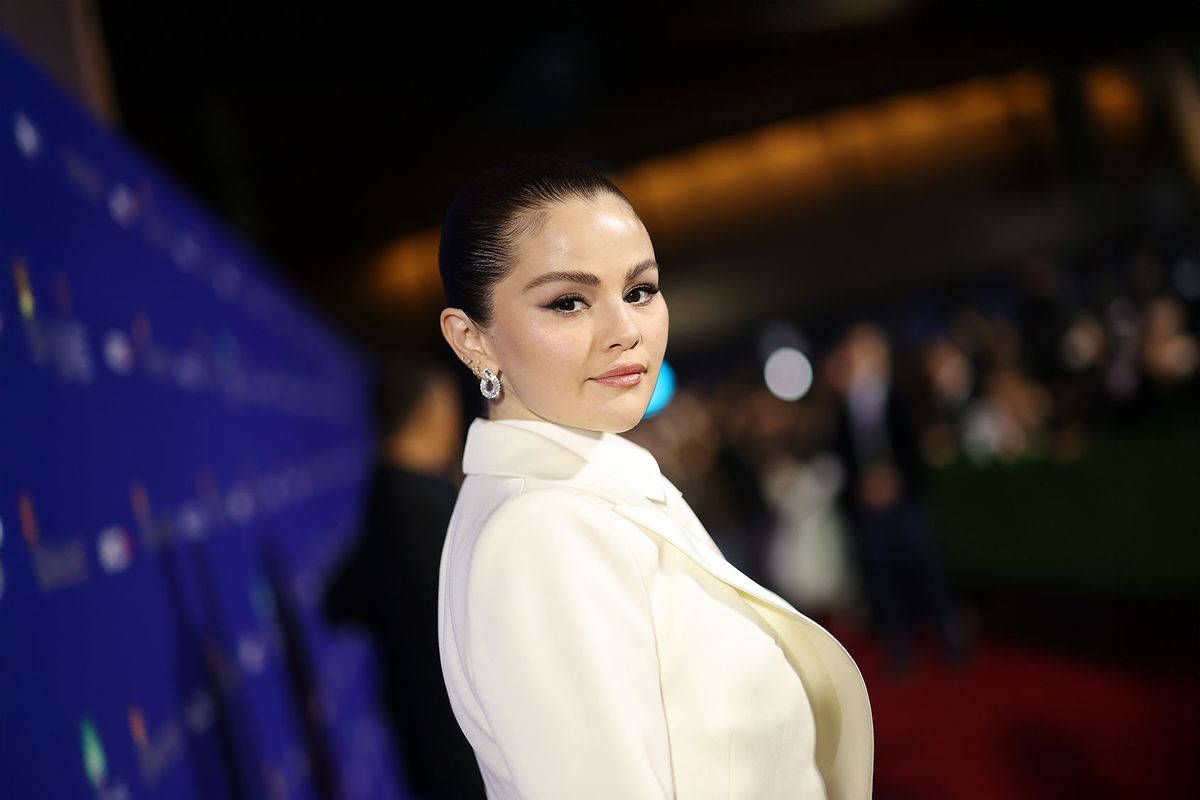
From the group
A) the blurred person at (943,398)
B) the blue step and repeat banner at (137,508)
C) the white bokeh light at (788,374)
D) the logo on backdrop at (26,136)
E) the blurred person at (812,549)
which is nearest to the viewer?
the blue step and repeat banner at (137,508)

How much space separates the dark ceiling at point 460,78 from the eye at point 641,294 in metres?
5.60

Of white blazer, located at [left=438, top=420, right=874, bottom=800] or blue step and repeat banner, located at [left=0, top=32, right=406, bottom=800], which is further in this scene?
blue step and repeat banner, located at [left=0, top=32, right=406, bottom=800]

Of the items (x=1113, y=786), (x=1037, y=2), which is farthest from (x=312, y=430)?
(x=1037, y=2)

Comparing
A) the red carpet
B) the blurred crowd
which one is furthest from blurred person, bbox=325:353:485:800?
the blurred crowd

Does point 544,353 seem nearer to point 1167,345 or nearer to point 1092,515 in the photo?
point 1167,345

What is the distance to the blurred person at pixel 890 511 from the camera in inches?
203

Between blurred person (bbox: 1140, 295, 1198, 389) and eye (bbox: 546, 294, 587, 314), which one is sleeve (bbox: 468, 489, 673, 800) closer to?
eye (bbox: 546, 294, 587, 314)

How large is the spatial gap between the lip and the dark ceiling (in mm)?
5626

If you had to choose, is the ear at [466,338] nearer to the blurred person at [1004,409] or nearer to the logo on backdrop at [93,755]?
the logo on backdrop at [93,755]

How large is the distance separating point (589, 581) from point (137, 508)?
1499mm

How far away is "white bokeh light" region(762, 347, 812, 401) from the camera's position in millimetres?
12078

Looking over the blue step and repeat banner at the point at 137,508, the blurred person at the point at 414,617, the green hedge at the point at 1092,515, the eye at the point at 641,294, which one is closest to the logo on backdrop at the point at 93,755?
the blue step and repeat banner at the point at 137,508

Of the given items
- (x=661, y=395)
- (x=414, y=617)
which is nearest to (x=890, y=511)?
(x=661, y=395)

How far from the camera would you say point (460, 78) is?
805cm
